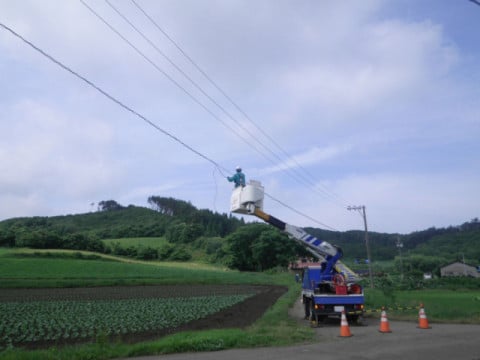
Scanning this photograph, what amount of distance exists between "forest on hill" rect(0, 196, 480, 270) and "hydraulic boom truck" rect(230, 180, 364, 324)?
5188 centimetres

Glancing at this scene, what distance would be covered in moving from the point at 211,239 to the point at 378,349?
322 ft

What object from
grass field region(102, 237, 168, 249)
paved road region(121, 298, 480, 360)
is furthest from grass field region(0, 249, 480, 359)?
grass field region(102, 237, 168, 249)

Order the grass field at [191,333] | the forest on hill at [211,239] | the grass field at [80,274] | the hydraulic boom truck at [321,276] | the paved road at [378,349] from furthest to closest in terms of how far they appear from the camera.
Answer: the forest on hill at [211,239] → the grass field at [80,274] → the hydraulic boom truck at [321,276] → the grass field at [191,333] → the paved road at [378,349]

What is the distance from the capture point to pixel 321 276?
61.7 ft

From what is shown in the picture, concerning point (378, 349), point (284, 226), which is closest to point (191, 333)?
point (378, 349)

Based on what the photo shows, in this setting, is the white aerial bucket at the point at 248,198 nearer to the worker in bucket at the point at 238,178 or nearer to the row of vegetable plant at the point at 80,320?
the worker in bucket at the point at 238,178

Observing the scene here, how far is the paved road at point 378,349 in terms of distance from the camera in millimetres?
9227

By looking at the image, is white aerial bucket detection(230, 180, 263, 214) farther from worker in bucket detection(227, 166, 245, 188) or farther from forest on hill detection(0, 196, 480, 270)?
forest on hill detection(0, 196, 480, 270)

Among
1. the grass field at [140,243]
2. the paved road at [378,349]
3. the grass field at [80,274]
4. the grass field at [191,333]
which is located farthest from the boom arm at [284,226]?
the grass field at [140,243]

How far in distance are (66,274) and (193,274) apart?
60.3 feet

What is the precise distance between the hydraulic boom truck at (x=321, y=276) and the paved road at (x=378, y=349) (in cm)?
285

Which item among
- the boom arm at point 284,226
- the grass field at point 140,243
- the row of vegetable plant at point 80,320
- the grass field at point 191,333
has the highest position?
the grass field at point 140,243

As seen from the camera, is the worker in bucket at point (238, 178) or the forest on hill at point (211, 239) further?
the forest on hill at point (211, 239)

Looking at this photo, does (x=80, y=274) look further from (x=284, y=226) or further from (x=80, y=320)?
(x=284, y=226)
